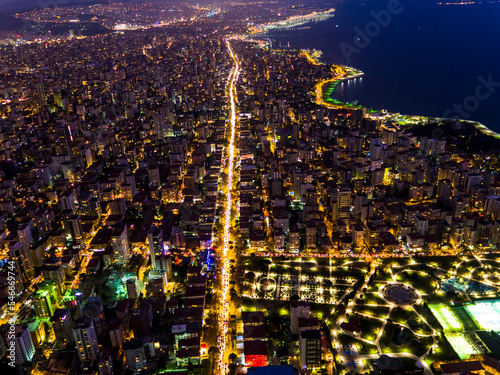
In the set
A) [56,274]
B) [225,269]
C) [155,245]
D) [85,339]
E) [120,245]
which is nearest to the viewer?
[85,339]

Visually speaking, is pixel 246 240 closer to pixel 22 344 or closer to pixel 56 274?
pixel 56 274

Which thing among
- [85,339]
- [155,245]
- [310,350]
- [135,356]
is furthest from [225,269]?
[85,339]

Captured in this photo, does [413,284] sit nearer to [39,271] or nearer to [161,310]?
[161,310]

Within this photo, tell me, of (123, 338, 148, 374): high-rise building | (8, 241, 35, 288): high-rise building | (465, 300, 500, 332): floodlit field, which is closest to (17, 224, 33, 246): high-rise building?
(8, 241, 35, 288): high-rise building

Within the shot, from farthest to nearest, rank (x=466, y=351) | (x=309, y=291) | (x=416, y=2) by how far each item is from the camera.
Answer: (x=416, y=2), (x=309, y=291), (x=466, y=351)

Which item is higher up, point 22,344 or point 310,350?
point 22,344

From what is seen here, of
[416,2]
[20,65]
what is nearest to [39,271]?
[20,65]

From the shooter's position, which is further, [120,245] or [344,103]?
[344,103]
